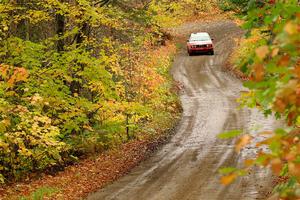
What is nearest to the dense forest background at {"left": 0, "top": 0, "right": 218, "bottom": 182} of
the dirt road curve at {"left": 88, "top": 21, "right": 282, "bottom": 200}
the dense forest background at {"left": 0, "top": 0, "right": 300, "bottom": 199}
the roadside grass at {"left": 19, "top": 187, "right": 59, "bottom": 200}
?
the dense forest background at {"left": 0, "top": 0, "right": 300, "bottom": 199}

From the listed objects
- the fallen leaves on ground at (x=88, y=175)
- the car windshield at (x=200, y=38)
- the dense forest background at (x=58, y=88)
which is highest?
the car windshield at (x=200, y=38)

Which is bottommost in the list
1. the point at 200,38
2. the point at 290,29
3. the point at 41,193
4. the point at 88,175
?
the point at 88,175

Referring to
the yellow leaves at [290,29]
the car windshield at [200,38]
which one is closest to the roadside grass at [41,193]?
the yellow leaves at [290,29]

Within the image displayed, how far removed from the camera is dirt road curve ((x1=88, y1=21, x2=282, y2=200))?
11.3 metres

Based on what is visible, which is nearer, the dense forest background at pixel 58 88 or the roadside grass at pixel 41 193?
the roadside grass at pixel 41 193

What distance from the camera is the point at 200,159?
47.8ft

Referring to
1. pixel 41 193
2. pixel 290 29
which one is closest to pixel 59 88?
pixel 41 193

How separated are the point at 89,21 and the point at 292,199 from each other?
12.1 metres

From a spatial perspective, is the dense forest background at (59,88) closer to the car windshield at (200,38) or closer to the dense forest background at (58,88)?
the dense forest background at (58,88)

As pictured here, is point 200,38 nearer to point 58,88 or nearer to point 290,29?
point 58,88

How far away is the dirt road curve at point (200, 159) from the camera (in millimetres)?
11273

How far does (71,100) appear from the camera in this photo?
44.3ft

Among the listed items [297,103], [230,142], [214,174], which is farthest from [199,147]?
[297,103]

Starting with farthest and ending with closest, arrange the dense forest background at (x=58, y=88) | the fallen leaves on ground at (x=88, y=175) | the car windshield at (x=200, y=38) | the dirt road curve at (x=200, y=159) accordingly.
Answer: the car windshield at (x=200, y=38) → the fallen leaves on ground at (x=88, y=175) → the dense forest background at (x=58, y=88) → the dirt road curve at (x=200, y=159)
